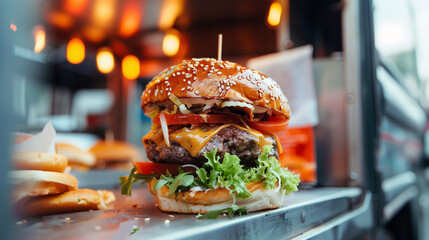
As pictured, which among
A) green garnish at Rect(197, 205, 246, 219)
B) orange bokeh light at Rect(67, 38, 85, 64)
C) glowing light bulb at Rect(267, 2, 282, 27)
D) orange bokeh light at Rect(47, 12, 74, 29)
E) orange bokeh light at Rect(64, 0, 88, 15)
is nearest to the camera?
green garnish at Rect(197, 205, 246, 219)

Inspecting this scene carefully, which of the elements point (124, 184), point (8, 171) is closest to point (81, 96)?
point (124, 184)

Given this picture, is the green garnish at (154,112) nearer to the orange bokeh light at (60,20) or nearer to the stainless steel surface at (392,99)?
A: the stainless steel surface at (392,99)

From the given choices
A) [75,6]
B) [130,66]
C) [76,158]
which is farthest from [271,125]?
[130,66]

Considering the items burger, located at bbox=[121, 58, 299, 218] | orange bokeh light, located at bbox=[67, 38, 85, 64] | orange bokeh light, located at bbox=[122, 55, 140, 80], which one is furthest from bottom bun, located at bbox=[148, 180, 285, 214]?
orange bokeh light, located at bbox=[122, 55, 140, 80]

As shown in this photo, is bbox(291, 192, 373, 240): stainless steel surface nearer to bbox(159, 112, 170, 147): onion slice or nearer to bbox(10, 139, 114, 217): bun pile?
bbox(159, 112, 170, 147): onion slice

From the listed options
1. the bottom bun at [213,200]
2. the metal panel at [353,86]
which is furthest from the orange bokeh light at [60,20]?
the bottom bun at [213,200]
